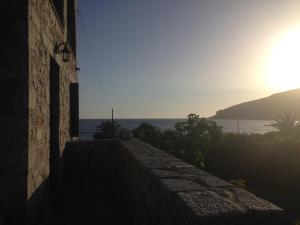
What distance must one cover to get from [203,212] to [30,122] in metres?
2.20

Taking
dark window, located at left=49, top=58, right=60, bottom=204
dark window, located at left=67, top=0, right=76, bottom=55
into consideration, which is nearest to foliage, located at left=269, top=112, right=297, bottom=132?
dark window, located at left=67, top=0, right=76, bottom=55

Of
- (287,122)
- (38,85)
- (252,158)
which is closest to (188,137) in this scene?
(252,158)

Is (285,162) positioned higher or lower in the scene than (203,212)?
lower

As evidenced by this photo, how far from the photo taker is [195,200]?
7.75 ft

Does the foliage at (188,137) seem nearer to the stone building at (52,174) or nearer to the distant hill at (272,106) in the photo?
the stone building at (52,174)

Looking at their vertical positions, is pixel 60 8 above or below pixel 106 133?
above

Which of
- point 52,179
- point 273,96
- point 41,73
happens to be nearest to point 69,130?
point 52,179

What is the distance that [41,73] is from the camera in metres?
4.36

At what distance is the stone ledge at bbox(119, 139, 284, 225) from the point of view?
2125mm

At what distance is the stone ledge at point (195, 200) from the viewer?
2.12 meters
